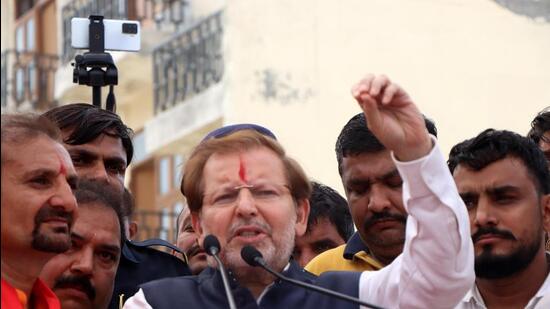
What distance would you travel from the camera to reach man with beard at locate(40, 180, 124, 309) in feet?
22.5

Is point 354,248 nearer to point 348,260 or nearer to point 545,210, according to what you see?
point 348,260

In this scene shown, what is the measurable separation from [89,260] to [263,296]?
1.11 m

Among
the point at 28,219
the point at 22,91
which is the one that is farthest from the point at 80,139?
the point at 22,91

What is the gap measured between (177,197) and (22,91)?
168 inches

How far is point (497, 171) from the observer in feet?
22.8

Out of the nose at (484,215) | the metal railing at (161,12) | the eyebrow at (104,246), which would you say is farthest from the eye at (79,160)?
the metal railing at (161,12)

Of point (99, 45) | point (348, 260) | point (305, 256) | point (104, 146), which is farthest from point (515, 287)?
point (99, 45)

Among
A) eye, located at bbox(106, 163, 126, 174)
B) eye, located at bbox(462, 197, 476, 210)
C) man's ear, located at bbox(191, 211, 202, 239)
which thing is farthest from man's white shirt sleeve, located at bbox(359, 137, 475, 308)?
eye, located at bbox(106, 163, 126, 174)

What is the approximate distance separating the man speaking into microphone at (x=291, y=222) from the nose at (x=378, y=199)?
0.99 metres

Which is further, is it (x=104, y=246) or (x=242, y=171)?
(x=104, y=246)

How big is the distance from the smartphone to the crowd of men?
2438 millimetres

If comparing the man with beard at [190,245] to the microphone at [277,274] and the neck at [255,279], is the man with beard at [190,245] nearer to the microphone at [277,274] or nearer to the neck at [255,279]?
the neck at [255,279]

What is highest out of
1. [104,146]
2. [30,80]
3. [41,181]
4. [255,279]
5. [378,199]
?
[41,181]

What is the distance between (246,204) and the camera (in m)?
5.93
